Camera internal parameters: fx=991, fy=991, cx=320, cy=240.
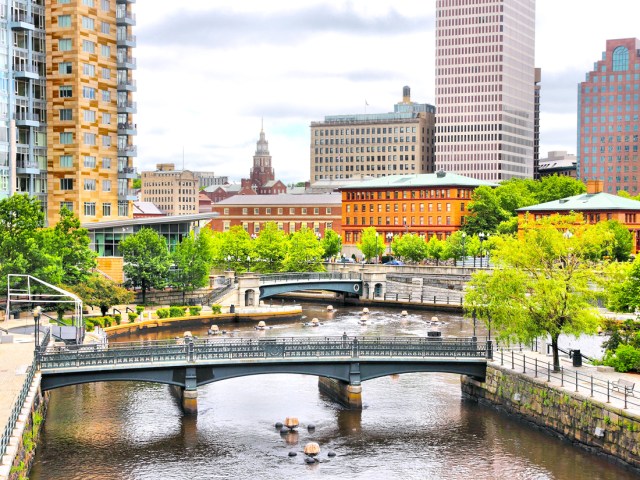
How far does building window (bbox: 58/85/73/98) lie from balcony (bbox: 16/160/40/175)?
345 inches

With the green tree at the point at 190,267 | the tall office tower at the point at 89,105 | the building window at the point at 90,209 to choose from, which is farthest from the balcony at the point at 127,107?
the green tree at the point at 190,267

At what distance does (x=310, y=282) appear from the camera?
398 ft

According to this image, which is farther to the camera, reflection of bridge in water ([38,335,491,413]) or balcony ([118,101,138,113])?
balcony ([118,101,138,113])

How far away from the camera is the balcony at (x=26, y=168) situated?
114750 mm

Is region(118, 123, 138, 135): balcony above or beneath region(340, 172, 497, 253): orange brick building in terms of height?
above

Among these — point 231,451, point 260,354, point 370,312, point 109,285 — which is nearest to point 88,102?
point 109,285

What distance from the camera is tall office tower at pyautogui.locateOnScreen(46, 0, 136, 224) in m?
116

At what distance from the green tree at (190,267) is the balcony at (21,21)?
98.9 ft

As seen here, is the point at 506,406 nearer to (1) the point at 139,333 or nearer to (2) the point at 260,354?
(2) the point at 260,354

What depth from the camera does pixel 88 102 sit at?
11825 cm

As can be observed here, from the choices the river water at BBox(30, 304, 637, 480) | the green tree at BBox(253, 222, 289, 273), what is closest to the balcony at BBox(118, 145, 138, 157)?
the green tree at BBox(253, 222, 289, 273)

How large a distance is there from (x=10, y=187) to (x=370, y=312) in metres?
43.7

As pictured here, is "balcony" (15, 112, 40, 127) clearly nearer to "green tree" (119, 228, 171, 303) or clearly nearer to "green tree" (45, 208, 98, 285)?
"green tree" (119, 228, 171, 303)

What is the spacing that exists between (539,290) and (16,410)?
103 ft
